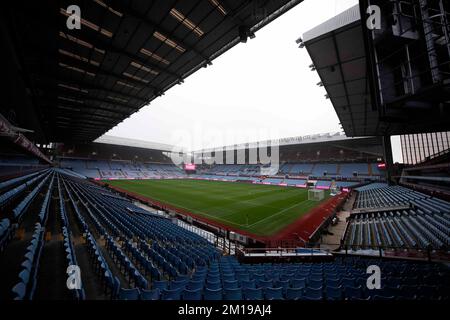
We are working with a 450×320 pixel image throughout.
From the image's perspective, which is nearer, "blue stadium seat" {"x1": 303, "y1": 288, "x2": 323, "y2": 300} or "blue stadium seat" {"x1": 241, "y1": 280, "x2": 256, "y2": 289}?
"blue stadium seat" {"x1": 303, "y1": 288, "x2": 323, "y2": 300}

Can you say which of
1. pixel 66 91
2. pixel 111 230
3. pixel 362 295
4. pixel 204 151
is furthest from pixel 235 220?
pixel 204 151

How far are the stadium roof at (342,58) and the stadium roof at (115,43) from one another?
212 cm

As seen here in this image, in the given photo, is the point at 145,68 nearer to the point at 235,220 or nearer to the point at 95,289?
the point at 95,289

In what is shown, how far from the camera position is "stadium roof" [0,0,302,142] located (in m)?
7.67

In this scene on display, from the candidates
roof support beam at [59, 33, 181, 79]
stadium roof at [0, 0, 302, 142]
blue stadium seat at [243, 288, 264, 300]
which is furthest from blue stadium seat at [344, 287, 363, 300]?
roof support beam at [59, 33, 181, 79]

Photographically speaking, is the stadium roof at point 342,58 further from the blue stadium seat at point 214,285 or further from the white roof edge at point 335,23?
the blue stadium seat at point 214,285

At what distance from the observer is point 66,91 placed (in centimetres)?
1540

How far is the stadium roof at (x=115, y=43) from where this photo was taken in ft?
25.2

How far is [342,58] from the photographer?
391 inches

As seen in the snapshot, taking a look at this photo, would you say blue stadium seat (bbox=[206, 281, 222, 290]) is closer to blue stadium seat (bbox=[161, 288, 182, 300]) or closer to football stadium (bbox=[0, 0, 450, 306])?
football stadium (bbox=[0, 0, 450, 306])

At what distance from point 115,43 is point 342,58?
39.0 ft

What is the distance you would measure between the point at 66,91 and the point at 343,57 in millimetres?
19801

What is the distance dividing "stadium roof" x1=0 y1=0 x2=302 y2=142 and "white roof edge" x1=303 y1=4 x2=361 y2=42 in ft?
5.87

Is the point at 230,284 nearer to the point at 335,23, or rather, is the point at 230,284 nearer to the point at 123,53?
the point at 335,23
